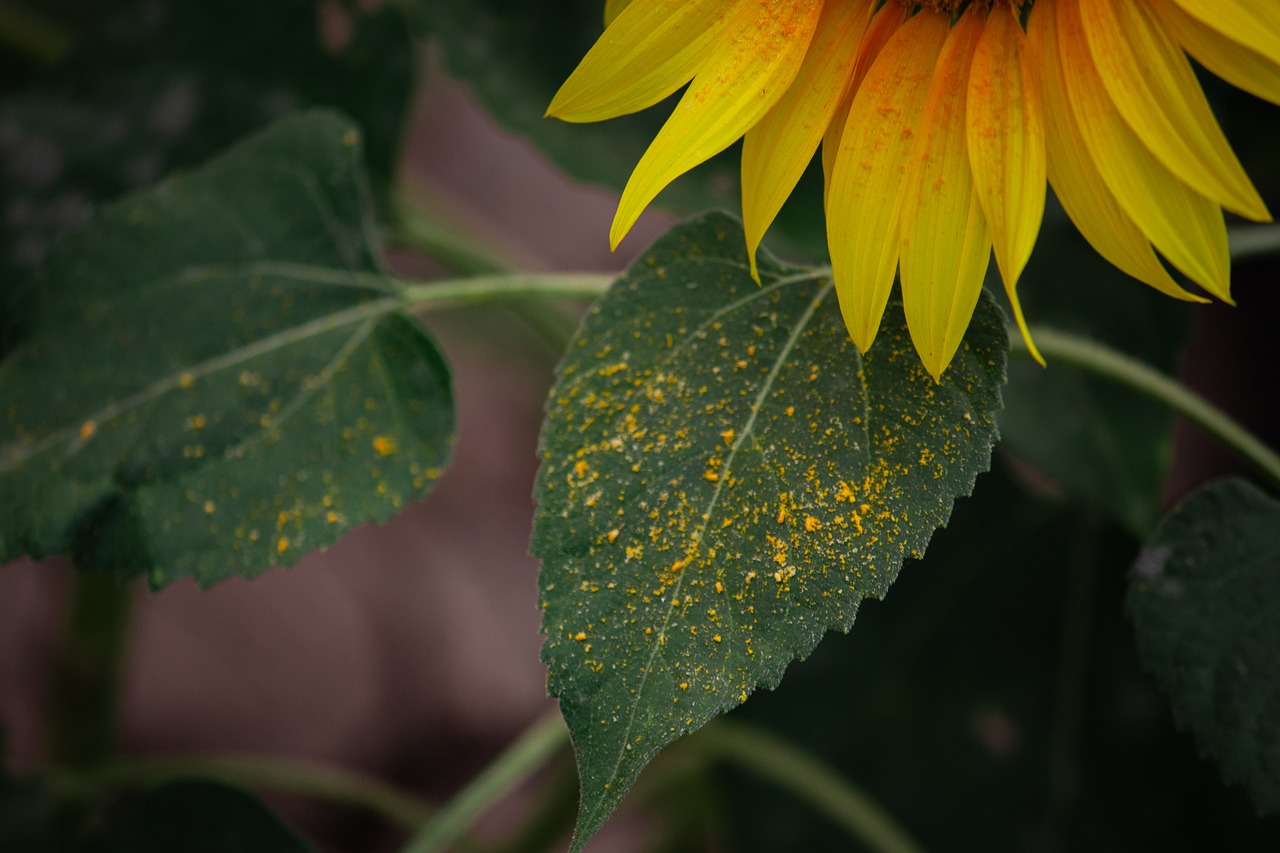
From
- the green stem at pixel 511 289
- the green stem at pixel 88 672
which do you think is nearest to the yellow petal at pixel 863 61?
the green stem at pixel 511 289

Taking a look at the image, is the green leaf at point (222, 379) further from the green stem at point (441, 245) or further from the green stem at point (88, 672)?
the green stem at point (88, 672)

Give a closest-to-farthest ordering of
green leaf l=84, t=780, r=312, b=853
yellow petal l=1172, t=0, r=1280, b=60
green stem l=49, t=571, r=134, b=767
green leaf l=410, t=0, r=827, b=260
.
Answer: yellow petal l=1172, t=0, r=1280, b=60 → green leaf l=84, t=780, r=312, b=853 → green leaf l=410, t=0, r=827, b=260 → green stem l=49, t=571, r=134, b=767

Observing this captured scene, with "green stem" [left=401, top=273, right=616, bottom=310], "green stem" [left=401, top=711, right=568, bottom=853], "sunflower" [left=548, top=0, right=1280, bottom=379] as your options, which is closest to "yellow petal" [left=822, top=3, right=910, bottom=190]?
"sunflower" [left=548, top=0, right=1280, bottom=379]

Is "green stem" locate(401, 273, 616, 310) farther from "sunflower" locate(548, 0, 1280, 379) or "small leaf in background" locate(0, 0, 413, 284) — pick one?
"small leaf in background" locate(0, 0, 413, 284)

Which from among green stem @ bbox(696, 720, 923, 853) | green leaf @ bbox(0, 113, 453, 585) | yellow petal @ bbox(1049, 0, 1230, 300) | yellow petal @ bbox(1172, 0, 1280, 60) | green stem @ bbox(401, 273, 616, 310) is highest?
yellow petal @ bbox(1172, 0, 1280, 60)

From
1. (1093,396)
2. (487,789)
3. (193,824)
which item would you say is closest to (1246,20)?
(1093,396)

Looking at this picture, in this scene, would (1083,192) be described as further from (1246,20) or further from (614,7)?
(614,7)
